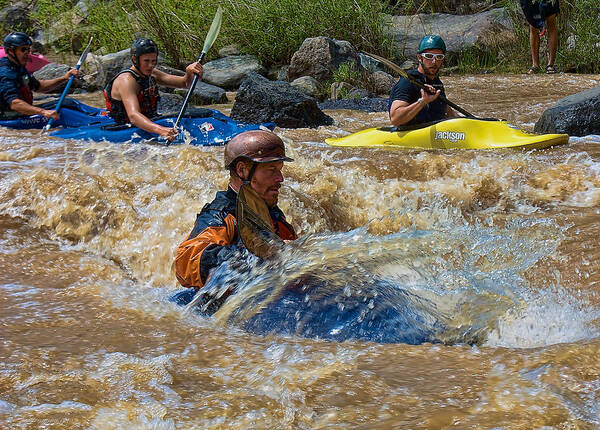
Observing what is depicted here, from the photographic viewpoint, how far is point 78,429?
186 cm

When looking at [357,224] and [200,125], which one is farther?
[200,125]

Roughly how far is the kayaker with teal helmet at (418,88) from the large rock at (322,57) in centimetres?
485

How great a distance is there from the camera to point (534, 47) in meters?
10.4

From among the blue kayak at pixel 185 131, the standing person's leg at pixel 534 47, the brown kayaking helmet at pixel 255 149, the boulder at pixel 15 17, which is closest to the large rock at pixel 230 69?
the standing person's leg at pixel 534 47

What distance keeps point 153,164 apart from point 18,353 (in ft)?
9.38

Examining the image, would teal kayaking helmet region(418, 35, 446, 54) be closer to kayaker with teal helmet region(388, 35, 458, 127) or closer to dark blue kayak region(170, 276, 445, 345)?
kayaker with teal helmet region(388, 35, 458, 127)

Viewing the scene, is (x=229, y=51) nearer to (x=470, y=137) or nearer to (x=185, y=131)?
(x=185, y=131)

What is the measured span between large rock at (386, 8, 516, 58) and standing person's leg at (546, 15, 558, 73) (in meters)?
1.51

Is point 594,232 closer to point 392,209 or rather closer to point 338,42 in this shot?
point 392,209

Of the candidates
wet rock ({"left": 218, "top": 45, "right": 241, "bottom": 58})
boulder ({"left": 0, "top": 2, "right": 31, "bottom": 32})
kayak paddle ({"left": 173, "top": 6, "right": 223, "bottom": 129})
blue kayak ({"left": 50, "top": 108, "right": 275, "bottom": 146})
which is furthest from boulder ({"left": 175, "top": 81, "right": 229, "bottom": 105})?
boulder ({"left": 0, "top": 2, "right": 31, "bottom": 32})

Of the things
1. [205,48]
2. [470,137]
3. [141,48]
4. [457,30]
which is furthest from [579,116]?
[457,30]

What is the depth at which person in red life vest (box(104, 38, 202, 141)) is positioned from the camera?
20.1 ft

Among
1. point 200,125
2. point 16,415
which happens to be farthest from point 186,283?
point 200,125

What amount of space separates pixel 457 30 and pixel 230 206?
34.3 ft
